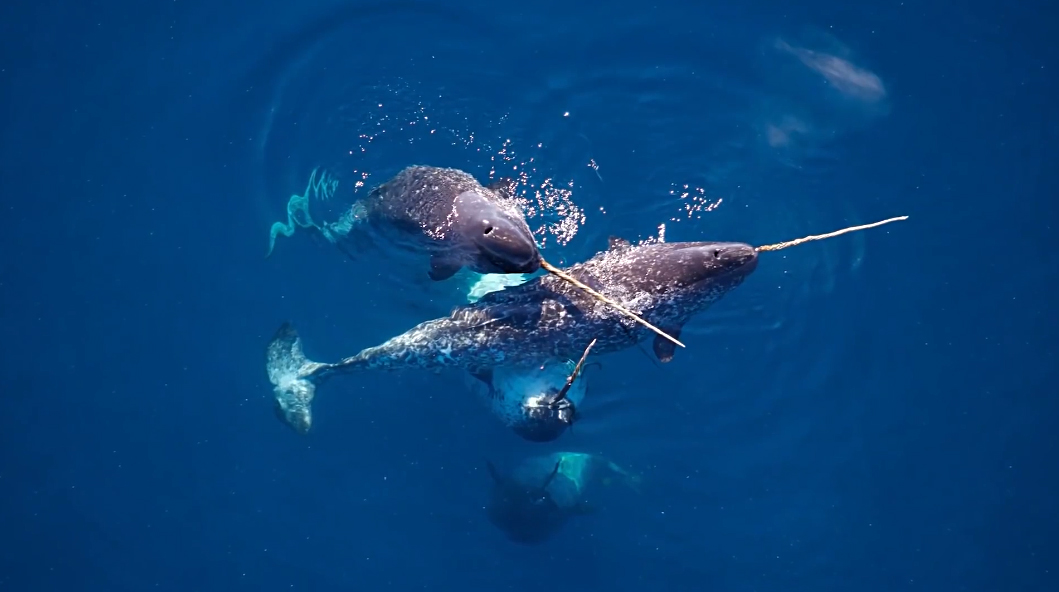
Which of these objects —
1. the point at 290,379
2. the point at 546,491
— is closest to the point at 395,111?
the point at 290,379

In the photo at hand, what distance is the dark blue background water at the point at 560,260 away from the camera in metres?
11.2

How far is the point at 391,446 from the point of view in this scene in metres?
11.7

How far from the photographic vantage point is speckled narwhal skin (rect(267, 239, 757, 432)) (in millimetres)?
9133

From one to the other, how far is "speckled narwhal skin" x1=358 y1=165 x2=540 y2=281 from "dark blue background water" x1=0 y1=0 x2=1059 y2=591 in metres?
0.86

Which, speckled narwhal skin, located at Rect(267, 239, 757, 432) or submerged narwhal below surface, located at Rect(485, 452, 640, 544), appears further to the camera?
submerged narwhal below surface, located at Rect(485, 452, 640, 544)

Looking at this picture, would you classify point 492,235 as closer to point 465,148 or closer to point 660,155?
point 465,148

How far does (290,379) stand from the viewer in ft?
37.8

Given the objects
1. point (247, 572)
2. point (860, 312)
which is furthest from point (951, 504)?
point (247, 572)

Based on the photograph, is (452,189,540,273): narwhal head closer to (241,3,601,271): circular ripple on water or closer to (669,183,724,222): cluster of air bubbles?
(241,3,601,271): circular ripple on water

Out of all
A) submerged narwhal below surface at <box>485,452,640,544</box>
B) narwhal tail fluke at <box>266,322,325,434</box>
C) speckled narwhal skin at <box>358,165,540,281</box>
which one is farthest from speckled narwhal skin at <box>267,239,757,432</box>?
submerged narwhal below surface at <box>485,452,640,544</box>

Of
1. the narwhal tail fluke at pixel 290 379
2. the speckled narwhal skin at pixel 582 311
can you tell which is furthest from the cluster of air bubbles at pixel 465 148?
the narwhal tail fluke at pixel 290 379

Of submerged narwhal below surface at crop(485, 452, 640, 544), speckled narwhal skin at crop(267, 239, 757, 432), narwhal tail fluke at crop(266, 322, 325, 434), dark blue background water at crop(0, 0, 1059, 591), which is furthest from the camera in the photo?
narwhal tail fluke at crop(266, 322, 325, 434)

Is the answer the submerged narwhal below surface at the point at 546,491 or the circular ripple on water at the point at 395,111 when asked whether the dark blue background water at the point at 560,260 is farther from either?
the submerged narwhal below surface at the point at 546,491

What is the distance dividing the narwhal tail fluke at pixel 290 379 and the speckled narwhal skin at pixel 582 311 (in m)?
1.27
